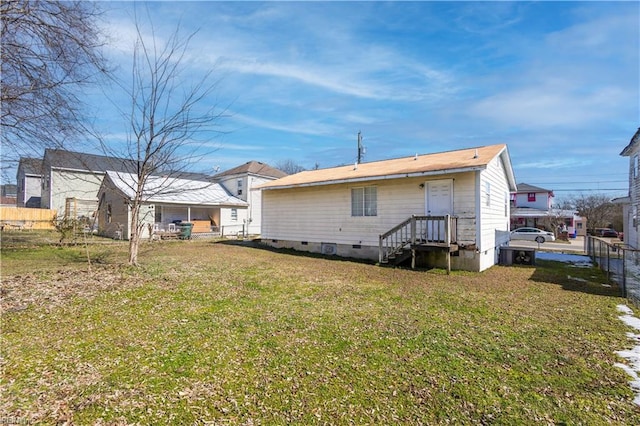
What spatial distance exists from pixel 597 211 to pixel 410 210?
42.2 meters

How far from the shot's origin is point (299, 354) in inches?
151

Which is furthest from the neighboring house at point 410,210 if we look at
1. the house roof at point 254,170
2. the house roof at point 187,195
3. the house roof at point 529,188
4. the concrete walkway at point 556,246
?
the house roof at point 529,188

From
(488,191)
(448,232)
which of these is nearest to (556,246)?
(488,191)

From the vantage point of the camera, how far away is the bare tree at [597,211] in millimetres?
39312

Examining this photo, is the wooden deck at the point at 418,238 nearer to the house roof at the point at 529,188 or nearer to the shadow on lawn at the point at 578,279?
the shadow on lawn at the point at 578,279

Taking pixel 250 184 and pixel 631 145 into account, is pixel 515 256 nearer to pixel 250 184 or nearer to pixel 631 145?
pixel 631 145

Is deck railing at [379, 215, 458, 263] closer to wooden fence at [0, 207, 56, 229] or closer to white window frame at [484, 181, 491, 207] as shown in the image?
white window frame at [484, 181, 491, 207]

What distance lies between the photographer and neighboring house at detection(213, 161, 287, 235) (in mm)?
27109

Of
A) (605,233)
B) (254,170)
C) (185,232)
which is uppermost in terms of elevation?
(254,170)

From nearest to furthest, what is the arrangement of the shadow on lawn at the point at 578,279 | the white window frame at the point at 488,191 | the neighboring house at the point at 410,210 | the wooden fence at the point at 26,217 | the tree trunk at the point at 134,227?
the shadow on lawn at the point at 578,279
the tree trunk at the point at 134,227
the neighboring house at the point at 410,210
the white window frame at the point at 488,191
the wooden fence at the point at 26,217

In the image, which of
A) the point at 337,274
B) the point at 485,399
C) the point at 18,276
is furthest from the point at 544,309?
the point at 18,276

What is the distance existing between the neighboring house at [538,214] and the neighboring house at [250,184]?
26683 millimetres

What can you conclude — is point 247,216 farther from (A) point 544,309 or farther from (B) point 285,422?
(B) point 285,422

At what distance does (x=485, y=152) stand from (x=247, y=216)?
65.1ft
